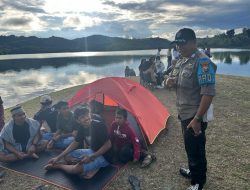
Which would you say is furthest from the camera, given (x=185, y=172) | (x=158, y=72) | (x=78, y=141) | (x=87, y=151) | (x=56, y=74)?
(x=56, y=74)

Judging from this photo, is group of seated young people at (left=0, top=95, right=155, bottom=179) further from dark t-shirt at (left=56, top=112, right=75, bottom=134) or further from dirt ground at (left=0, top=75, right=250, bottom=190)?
dirt ground at (left=0, top=75, right=250, bottom=190)

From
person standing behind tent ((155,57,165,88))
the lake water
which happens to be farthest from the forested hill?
person standing behind tent ((155,57,165,88))

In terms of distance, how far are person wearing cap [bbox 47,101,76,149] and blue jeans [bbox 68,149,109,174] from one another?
1377 mm

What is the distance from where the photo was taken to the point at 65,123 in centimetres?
820

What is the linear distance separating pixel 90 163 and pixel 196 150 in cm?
250

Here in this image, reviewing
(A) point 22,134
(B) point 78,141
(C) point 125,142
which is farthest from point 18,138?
(C) point 125,142

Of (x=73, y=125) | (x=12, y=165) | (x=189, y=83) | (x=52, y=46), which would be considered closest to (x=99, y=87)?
(x=73, y=125)

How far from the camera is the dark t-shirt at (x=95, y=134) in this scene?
A: 20.8 feet

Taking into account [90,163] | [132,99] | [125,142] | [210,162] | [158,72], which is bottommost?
[210,162]

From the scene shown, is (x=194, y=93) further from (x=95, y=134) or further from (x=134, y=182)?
(x=95, y=134)

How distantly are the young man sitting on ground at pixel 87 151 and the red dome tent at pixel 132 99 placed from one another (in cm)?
167

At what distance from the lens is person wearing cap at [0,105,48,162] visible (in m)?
7.28

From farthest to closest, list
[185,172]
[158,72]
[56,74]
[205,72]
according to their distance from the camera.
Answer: [56,74]
[158,72]
[185,172]
[205,72]

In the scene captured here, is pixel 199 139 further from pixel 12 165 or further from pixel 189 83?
pixel 12 165
